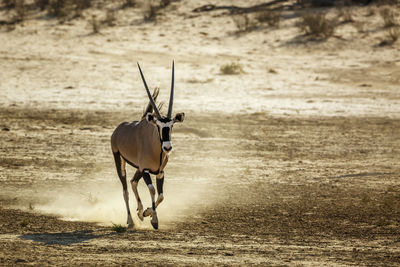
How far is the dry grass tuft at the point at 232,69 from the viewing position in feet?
74.0

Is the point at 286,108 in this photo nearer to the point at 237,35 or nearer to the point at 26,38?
the point at 237,35

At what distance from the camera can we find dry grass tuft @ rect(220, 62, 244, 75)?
2256 centimetres

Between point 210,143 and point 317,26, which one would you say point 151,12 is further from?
point 210,143

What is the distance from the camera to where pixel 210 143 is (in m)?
16.0

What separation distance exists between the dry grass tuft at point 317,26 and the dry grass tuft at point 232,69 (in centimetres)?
A: 457

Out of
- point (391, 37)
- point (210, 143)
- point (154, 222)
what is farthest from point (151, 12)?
point (154, 222)

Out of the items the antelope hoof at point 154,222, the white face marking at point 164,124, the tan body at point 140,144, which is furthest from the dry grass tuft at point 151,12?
the white face marking at point 164,124

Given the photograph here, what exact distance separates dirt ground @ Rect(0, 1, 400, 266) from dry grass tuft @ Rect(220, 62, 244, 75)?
0.71 feet

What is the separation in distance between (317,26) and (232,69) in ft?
16.1

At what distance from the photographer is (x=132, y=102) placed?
19.6 metres

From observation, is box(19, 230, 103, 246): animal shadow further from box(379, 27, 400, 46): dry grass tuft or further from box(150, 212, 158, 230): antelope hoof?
box(379, 27, 400, 46): dry grass tuft

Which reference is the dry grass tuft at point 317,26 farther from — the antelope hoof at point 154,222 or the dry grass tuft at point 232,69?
the antelope hoof at point 154,222

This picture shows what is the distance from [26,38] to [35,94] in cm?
555

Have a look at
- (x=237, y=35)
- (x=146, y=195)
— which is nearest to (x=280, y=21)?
(x=237, y=35)
